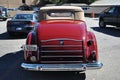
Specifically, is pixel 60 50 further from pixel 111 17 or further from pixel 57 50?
pixel 111 17

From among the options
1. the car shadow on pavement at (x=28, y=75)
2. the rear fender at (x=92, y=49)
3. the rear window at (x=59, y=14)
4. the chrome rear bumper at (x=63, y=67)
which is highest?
the rear window at (x=59, y=14)

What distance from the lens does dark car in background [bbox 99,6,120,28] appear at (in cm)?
2228

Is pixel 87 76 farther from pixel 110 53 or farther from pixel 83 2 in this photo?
pixel 83 2

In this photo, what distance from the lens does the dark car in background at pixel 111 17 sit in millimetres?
22281

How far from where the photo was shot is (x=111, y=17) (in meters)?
23.0

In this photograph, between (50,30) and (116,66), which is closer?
(50,30)

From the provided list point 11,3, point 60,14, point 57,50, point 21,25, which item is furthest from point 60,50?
point 11,3

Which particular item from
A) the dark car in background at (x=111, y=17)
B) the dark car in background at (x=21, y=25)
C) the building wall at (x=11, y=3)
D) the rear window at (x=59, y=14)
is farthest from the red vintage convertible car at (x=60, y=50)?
the building wall at (x=11, y=3)

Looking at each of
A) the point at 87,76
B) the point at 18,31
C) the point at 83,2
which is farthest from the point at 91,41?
the point at 83,2

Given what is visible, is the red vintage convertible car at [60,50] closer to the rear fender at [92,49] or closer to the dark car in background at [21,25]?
the rear fender at [92,49]

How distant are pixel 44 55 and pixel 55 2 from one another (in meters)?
72.0

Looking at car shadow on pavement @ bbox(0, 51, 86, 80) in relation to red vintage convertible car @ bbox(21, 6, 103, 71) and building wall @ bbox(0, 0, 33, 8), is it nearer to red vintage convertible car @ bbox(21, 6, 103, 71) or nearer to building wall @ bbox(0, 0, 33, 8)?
red vintage convertible car @ bbox(21, 6, 103, 71)

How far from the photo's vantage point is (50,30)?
340 inches

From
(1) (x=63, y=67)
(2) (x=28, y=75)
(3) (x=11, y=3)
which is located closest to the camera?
(1) (x=63, y=67)
